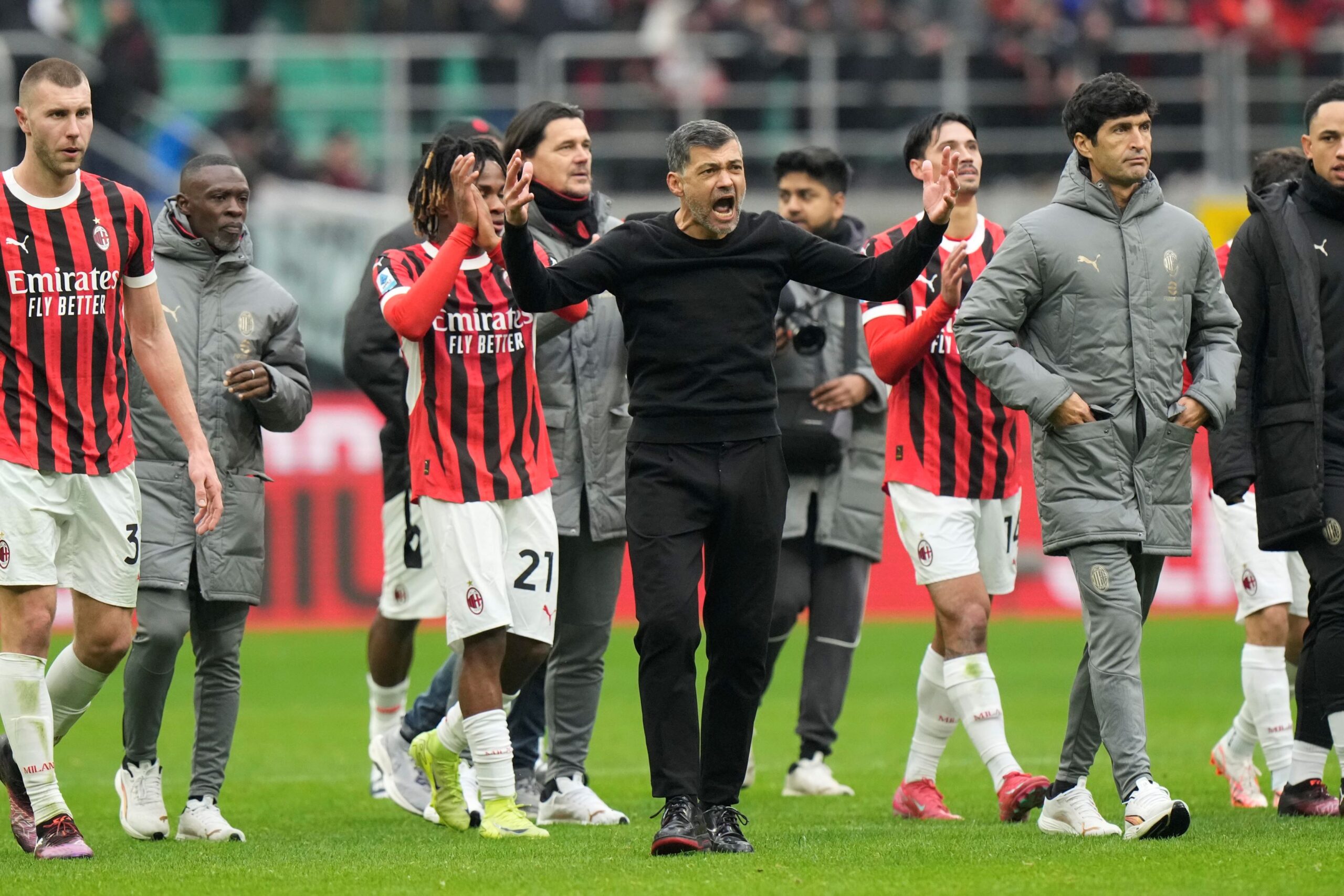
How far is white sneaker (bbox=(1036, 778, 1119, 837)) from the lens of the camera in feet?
21.8

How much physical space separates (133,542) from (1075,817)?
3392 millimetres

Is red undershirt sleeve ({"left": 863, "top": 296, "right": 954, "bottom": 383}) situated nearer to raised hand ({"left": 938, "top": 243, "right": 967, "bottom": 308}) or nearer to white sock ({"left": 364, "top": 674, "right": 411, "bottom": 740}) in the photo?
raised hand ({"left": 938, "top": 243, "right": 967, "bottom": 308})

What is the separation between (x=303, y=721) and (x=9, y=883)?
21.3 feet

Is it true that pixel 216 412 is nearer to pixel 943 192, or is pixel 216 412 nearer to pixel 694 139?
pixel 694 139

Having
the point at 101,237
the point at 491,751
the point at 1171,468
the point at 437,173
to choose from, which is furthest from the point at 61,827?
the point at 1171,468

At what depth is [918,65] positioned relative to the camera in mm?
20422

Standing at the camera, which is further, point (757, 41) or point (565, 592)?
point (757, 41)

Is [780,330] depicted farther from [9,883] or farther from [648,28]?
[648,28]

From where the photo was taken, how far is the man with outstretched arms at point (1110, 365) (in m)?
6.57

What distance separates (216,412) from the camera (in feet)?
24.4

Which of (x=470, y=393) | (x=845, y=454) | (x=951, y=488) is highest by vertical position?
(x=470, y=393)

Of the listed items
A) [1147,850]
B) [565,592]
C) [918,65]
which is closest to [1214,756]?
[1147,850]

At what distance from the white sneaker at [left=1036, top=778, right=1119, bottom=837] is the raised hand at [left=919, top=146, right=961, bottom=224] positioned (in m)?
2.07

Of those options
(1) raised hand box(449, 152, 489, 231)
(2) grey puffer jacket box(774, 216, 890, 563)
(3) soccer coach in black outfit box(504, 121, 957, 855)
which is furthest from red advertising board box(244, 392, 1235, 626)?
(3) soccer coach in black outfit box(504, 121, 957, 855)
